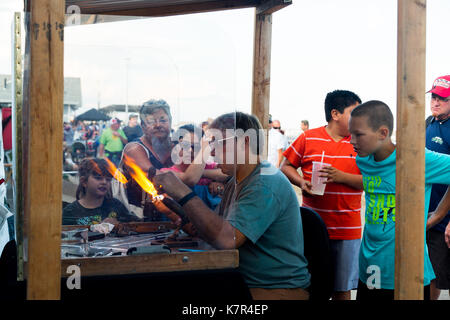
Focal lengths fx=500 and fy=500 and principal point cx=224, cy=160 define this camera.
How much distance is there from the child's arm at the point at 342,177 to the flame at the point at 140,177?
141 cm

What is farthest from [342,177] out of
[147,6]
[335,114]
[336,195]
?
[147,6]

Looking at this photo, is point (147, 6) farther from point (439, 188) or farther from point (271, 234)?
point (439, 188)

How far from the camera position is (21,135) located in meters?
1.93

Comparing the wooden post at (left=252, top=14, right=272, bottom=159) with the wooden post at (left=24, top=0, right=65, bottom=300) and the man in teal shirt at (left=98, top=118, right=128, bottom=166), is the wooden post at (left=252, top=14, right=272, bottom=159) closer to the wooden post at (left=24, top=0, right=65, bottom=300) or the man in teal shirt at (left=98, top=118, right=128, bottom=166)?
the man in teal shirt at (left=98, top=118, right=128, bottom=166)

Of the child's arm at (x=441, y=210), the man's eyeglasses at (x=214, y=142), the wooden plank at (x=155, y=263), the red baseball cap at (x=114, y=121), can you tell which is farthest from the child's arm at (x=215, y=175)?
the child's arm at (x=441, y=210)

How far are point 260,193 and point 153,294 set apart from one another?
24.2 inches

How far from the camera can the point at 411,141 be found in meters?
2.02

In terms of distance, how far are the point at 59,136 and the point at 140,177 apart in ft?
1.70

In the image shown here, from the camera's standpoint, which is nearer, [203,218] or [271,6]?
[203,218]

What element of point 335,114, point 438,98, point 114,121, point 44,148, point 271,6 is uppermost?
point 271,6

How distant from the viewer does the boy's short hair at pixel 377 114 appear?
2473 mm

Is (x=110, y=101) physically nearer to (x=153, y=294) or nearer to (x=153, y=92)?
(x=153, y=92)

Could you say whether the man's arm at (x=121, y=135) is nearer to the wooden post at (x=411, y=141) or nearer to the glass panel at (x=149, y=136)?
the glass panel at (x=149, y=136)

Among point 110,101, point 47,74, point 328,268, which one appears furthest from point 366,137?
point 47,74
